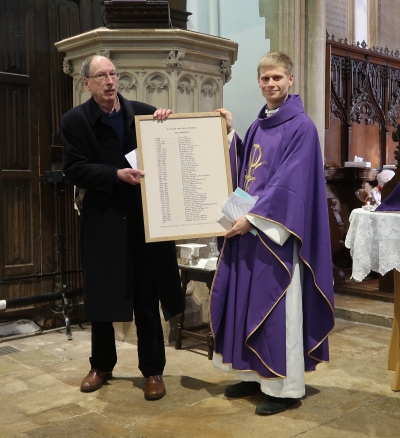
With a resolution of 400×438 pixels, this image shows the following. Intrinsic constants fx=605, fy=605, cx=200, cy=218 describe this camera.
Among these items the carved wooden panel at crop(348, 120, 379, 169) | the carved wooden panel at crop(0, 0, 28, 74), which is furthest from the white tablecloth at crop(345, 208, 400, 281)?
the carved wooden panel at crop(348, 120, 379, 169)

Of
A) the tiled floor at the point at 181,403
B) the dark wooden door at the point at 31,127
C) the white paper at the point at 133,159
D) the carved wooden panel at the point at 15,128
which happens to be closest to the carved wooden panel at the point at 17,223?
the dark wooden door at the point at 31,127

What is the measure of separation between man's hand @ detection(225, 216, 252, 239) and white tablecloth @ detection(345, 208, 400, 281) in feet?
3.02

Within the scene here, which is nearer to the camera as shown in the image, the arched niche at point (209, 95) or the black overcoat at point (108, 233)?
the black overcoat at point (108, 233)

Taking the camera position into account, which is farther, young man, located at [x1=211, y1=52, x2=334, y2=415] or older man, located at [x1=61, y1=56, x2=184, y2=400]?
older man, located at [x1=61, y1=56, x2=184, y2=400]

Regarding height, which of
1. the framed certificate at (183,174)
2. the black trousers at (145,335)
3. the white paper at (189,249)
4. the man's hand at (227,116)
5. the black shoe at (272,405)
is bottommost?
the black shoe at (272,405)

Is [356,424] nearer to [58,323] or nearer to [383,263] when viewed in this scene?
[383,263]

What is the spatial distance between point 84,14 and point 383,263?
10.2 feet

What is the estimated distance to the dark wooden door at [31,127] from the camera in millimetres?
4555

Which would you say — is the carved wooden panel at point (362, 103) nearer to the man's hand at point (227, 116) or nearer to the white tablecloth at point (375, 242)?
the white tablecloth at point (375, 242)

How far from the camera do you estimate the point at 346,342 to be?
4.36 metres

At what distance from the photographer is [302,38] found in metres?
5.83

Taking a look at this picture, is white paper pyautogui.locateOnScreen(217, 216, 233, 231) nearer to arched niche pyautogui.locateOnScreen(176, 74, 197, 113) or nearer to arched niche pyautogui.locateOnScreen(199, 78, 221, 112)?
arched niche pyautogui.locateOnScreen(176, 74, 197, 113)

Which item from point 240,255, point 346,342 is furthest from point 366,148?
point 240,255

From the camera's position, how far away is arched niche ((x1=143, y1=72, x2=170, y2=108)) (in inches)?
168
